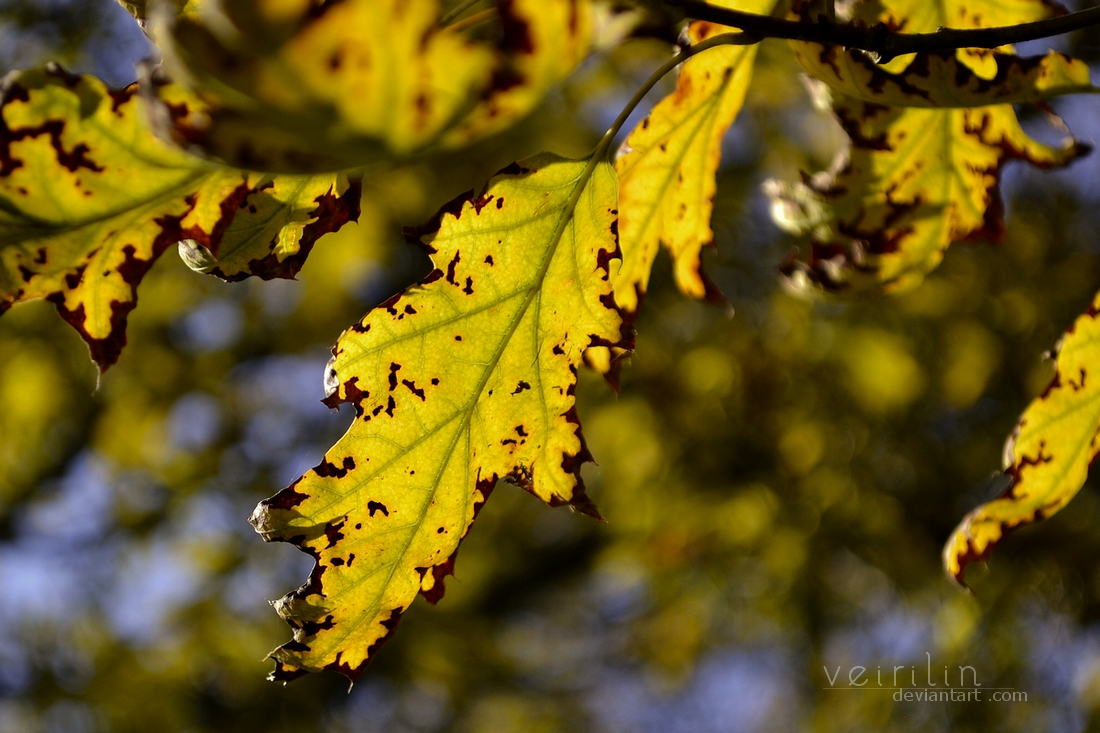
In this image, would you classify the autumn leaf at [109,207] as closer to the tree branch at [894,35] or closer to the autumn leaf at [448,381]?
the autumn leaf at [448,381]

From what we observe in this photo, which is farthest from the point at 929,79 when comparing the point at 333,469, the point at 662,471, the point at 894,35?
the point at 662,471

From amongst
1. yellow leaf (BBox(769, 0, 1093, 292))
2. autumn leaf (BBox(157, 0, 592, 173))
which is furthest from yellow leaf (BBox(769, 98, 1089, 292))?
autumn leaf (BBox(157, 0, 592, 173))

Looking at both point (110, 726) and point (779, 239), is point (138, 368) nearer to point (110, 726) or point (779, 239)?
point (110, 726)

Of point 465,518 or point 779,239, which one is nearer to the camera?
point 465,518

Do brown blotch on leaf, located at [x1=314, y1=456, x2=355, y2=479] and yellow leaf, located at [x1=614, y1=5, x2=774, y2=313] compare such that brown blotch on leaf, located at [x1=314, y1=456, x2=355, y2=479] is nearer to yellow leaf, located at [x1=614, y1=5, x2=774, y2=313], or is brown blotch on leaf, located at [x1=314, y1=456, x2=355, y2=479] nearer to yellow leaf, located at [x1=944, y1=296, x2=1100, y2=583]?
yellow leaf, located at [x1=614, y1=5, x2=774, y2=313]

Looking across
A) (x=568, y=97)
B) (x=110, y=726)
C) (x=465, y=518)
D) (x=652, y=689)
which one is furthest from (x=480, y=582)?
(x=465, y=518)
